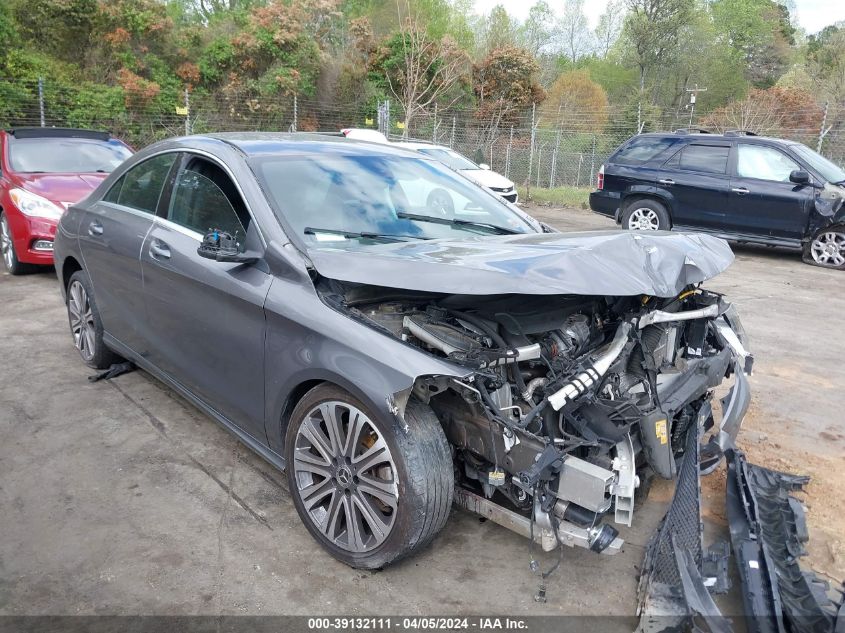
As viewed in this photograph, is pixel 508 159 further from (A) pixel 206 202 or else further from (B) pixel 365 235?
(B) pixel 365 235

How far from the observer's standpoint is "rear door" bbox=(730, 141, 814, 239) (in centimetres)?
964

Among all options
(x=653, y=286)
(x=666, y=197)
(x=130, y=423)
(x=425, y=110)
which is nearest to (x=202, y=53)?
(x=425, y=110)

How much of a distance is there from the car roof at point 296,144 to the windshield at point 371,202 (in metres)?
0.09

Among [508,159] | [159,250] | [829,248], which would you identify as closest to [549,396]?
[159,250]

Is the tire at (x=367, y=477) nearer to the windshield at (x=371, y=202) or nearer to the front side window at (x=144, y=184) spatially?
the windshield at (x=371, y=202)

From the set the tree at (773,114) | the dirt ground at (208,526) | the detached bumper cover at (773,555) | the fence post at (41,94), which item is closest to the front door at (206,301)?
the dirt ground at (208,526)

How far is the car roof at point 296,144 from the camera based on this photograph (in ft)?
11.8

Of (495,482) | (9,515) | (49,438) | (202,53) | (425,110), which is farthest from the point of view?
(425,110)

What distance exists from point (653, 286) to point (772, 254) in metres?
9.65

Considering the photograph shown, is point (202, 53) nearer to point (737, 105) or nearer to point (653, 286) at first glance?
point (737, 105)

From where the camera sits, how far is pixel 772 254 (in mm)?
10984

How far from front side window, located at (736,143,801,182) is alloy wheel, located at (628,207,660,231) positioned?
1.38 metres

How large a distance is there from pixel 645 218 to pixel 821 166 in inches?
101

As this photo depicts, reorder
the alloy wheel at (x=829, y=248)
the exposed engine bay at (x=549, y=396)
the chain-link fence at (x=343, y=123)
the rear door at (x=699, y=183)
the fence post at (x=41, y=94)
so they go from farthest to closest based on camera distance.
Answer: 1. the chain-link fence at (x=343, y=123)
2. the fence post at (x=41, y=94)
3. the rear door at (x=699, y=183)
4. the alloy wheel at (x=829, y=248)
5. the exposed engine bay at (x=549, y=396)
